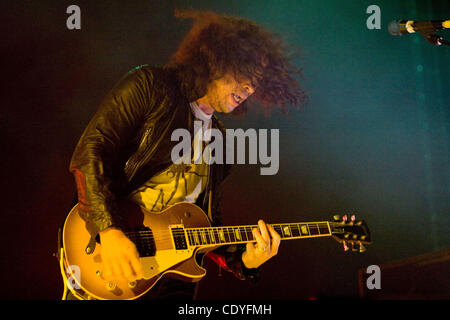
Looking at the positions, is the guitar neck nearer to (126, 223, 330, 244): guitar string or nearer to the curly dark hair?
(126, 223, 330, 244): guitar string

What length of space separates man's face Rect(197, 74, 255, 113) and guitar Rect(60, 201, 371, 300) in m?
0.65

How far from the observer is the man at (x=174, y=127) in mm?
2148

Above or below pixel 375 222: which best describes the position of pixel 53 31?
above

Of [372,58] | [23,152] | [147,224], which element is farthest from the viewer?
[372,58]

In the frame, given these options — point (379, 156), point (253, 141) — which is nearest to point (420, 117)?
point (379, 156)

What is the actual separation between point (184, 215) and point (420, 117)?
1.93 metres

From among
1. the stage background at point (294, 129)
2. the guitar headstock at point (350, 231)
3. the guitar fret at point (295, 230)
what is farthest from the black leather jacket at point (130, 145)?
the guitar headstock at point (350, 231)

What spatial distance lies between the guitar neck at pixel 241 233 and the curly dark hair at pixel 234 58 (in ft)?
2.50

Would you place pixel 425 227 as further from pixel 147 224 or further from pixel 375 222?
pixel 147 224

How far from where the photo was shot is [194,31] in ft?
9.14

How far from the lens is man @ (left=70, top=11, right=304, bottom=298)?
84.6 inches

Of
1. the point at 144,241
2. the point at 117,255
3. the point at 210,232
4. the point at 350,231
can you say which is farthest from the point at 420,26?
the point at 117,255

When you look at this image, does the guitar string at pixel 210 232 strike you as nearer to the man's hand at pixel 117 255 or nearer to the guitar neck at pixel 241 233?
the guitar neck at pixel 241 233

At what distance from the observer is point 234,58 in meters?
2.74
